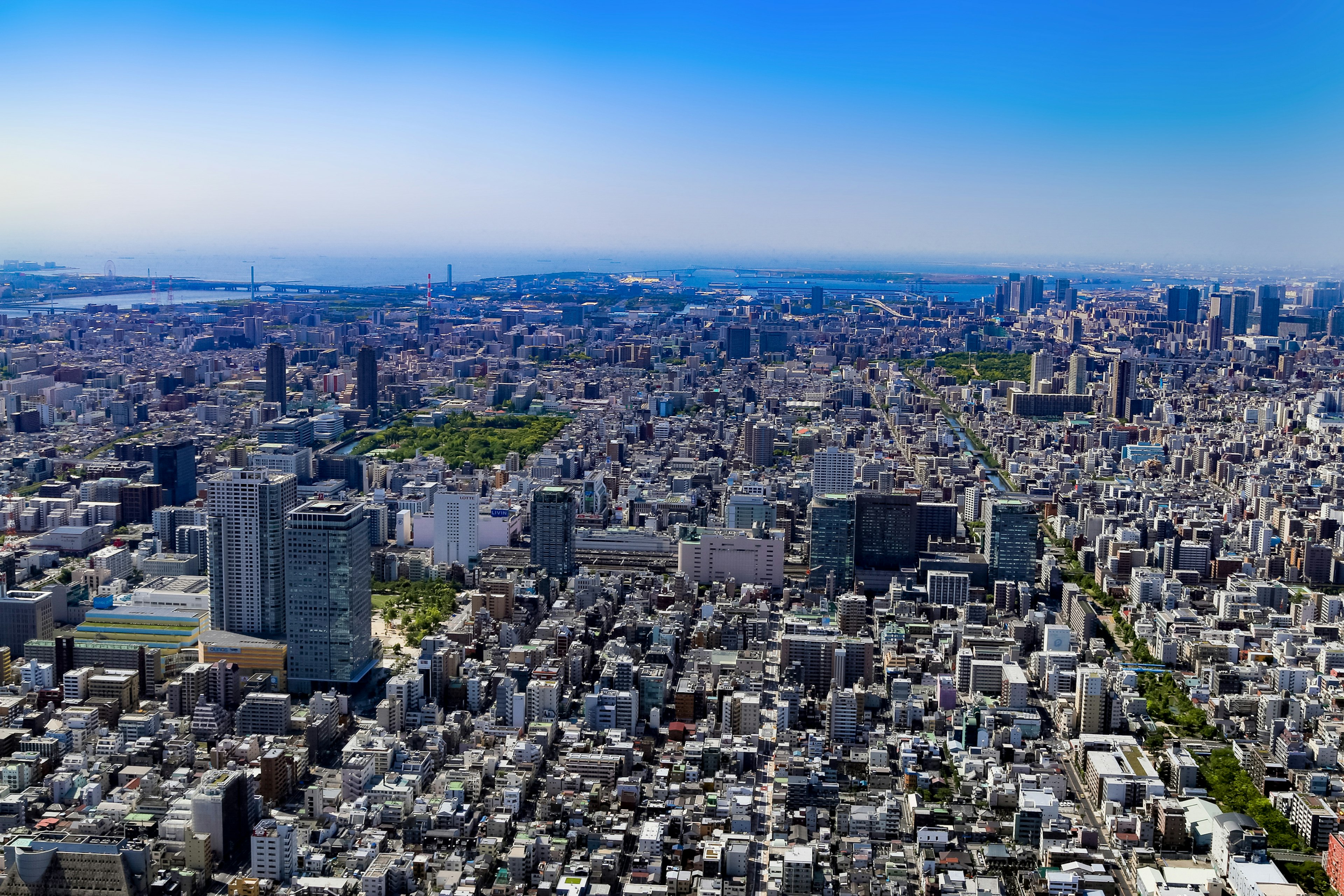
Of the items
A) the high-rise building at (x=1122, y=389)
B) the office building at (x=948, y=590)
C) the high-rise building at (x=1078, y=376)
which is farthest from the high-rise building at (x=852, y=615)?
the high-rise building at (x=1078, y=376)

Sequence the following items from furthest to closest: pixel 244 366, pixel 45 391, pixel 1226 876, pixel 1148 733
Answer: pixel 244 366 < pixel 45 391 < pixel 1148 733 < pixel 1226 876

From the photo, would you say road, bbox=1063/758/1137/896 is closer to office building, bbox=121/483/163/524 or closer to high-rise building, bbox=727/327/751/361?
office building, bbox=121/483/163/524

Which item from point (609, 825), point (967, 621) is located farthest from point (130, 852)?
point (967, 621)

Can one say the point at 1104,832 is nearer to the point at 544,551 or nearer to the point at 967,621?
the point at 967,621

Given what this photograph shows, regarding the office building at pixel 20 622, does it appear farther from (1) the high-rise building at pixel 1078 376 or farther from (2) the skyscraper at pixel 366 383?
(1) the high-rise building at pixel 1078 376

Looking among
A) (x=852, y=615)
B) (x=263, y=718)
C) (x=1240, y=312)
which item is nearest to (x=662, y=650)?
(x=852, y=615)

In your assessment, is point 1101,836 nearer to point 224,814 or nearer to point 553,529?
point 224,814

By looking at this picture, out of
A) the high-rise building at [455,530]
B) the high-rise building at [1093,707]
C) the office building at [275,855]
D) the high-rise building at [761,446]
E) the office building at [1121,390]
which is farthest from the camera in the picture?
the office building at [1121,390]
